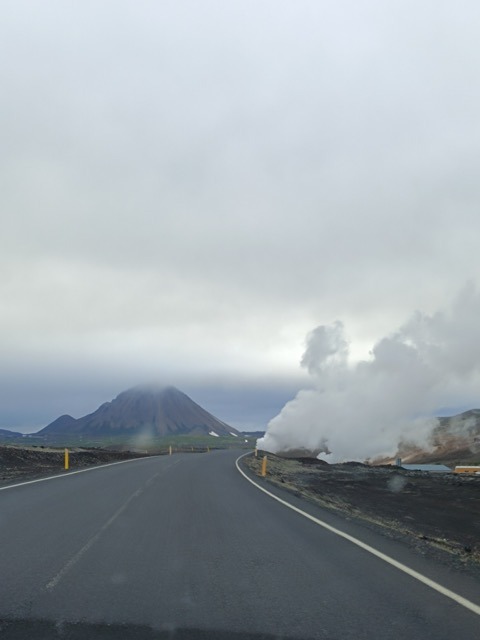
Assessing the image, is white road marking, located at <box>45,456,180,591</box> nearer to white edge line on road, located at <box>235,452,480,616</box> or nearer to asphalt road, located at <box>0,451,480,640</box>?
asphalt road, located at <box>0,451,480,640</box>

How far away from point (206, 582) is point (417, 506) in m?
18.9

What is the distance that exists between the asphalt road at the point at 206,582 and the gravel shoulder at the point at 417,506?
126 cm

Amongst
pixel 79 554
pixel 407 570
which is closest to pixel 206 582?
pixel 79 554

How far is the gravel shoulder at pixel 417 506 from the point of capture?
11.5 meters

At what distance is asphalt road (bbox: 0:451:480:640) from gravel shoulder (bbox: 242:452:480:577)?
4.14 ft

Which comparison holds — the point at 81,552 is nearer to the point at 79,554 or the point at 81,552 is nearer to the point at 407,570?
the point at 79,554

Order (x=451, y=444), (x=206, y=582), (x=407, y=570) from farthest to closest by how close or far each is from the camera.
Result: (x=451, y=444)
(x=407, y=570)
(x=206, y=582)

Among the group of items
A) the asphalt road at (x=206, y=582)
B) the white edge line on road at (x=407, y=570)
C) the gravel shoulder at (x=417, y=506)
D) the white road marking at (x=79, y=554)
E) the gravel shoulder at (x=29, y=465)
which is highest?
the gravel shoulder at (x=29, y=465)

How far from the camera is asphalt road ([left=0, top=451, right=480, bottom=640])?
5.37 m

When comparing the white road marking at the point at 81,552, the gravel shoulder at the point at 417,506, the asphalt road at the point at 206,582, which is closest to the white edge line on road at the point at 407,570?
the asphalt road at the point at 206,582

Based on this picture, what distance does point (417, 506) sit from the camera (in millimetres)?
23531

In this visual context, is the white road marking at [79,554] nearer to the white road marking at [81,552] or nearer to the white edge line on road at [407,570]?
the white road marking at [81,552]

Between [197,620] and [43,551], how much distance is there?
12.5ft

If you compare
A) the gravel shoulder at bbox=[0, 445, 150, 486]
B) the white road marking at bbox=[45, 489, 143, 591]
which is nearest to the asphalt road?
the white road marking at bbox=[45, 489, 143, 591]
